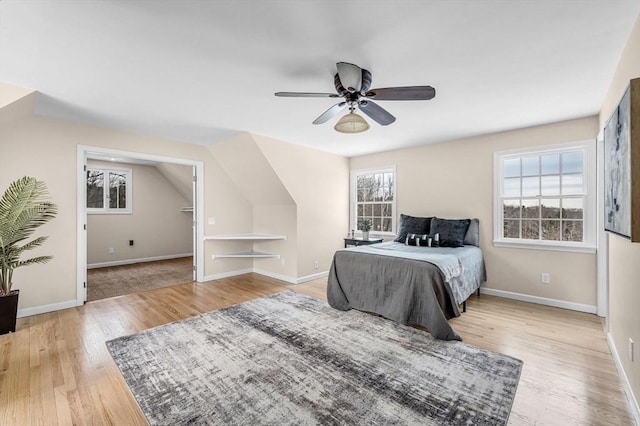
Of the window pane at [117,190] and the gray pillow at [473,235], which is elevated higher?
the window pane at [117,190]

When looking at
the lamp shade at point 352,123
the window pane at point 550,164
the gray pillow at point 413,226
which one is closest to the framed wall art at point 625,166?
the lamp shade at point 352,123

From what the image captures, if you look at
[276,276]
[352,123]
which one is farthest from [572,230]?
[276,276]

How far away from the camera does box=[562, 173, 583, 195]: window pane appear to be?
3.49 m

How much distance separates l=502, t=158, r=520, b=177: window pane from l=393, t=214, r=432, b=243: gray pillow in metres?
1.22

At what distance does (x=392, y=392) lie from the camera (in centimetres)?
190

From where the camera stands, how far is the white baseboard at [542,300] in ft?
11.1

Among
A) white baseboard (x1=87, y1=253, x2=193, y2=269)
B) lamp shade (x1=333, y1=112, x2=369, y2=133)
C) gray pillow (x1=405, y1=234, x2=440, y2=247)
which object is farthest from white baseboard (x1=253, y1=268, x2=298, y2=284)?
lamp shade (x1=333, y1=112, x2=369, y2=133)

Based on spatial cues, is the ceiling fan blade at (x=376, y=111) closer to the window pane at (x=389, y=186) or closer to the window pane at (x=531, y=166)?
the window pane at (x=531, y=166)

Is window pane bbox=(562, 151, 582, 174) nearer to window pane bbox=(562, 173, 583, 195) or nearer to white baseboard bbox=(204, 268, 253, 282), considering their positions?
window pane bbox=(562, 173, 583, 195)

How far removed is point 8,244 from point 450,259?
15.1ft

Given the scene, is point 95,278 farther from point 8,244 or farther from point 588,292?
point 588,292

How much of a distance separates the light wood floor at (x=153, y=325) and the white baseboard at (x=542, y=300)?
0.13 metres

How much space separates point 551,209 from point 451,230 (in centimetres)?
126

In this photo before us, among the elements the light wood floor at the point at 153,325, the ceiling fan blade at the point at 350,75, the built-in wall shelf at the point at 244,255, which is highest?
the ceiling fan blade at the point at 350,75
